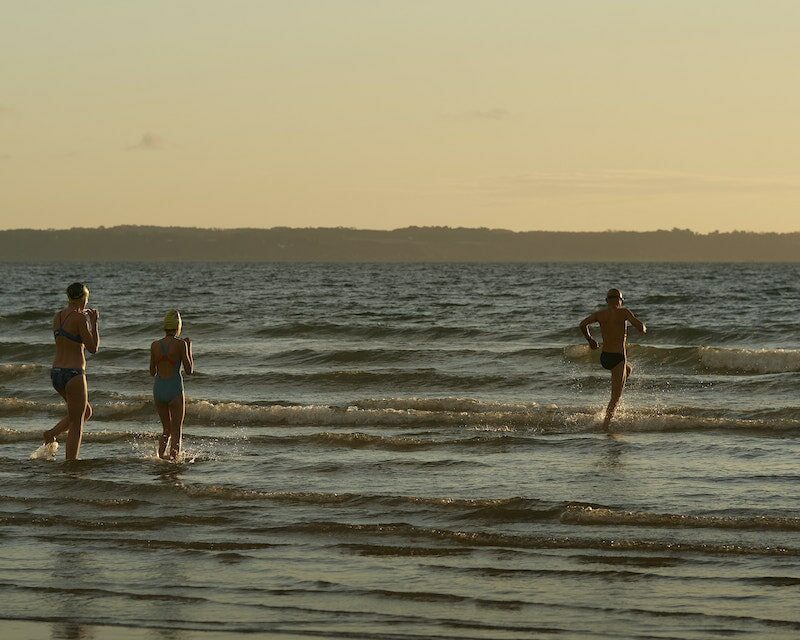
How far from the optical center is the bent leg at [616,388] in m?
14.9

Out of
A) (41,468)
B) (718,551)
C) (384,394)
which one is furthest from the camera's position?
(384,394)

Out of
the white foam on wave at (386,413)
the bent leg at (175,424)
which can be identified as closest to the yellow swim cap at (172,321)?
the bent leg at (175,424)

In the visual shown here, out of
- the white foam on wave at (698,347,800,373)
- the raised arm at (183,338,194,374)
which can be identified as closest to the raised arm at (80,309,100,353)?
the raised arm at (183,338,194,374)

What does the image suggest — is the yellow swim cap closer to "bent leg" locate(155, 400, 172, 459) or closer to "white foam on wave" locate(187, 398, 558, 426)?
"bent leg" locate(155, 400, 172, 459)

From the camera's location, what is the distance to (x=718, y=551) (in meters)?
8.16

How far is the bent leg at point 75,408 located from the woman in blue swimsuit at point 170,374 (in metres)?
0.70

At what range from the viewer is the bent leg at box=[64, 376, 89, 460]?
11766mm

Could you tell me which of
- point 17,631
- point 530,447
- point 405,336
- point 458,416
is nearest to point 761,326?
point 405,336

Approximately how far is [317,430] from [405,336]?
15055mm

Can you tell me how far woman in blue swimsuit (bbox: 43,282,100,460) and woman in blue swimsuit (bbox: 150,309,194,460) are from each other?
2.25ft

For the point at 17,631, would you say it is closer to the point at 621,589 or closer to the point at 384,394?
the point at 621,589

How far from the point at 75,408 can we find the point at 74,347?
63 centimetres

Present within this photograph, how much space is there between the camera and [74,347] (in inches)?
458

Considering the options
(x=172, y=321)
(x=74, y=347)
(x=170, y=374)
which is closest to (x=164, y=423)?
(x=170, y=374)
